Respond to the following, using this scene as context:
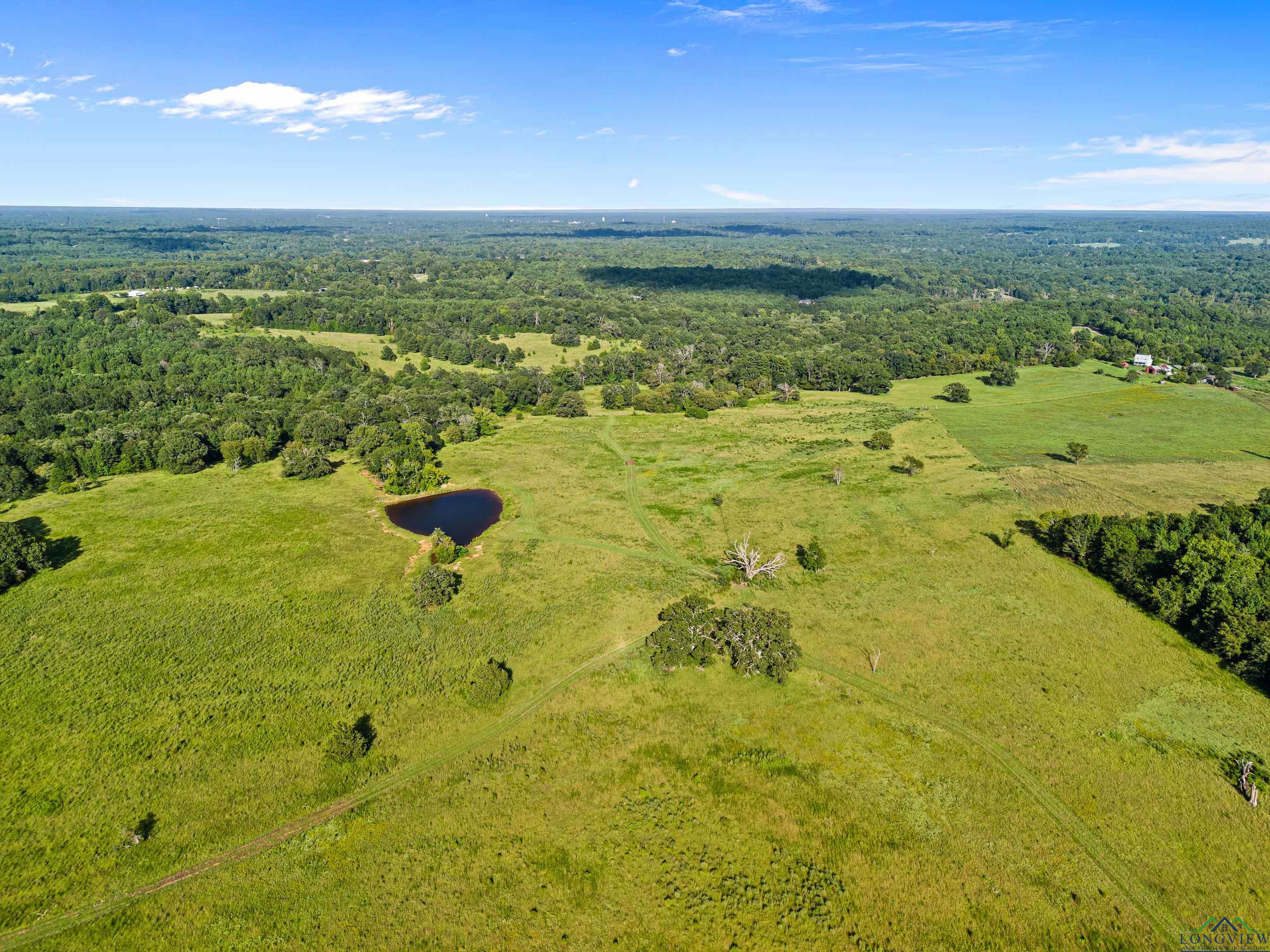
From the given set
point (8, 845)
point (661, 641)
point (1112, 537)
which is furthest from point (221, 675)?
point (1112, 537)

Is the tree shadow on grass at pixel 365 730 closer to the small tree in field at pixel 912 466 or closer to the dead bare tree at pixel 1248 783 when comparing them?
the dead bare tree at pixel 1248 783

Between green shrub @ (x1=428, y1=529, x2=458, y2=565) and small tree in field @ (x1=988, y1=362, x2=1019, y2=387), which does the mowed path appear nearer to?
green shrub @ (x1=428, y1=529, x2=458, y2=565)

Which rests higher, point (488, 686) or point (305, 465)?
point (305, 465)

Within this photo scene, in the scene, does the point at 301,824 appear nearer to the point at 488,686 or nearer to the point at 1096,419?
the point at 488,686

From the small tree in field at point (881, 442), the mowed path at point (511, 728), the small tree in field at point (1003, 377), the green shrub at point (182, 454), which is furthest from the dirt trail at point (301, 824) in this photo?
the small tree in field at point (1003, 377)

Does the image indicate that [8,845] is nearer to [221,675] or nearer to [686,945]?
[221,675]

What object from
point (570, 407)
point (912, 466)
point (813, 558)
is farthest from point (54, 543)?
point (912, 466)
